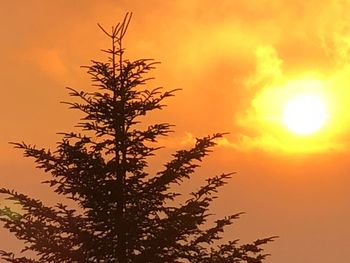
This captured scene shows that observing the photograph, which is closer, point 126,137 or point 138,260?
point 138,260

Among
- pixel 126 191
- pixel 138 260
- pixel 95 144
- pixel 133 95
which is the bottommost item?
pixel 138 260

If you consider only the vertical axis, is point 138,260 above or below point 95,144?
below

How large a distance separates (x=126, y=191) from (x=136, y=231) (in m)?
0.89

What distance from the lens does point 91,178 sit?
1277cm

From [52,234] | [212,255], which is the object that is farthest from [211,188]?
[52,234]

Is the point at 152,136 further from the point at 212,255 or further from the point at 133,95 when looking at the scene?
the point at 212,255

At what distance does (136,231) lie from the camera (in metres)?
12.6

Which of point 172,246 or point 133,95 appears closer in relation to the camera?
point 172,246

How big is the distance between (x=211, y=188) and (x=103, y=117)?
112 inches

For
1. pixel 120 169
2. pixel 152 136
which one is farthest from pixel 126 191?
pixel 152 136

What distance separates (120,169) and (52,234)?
196cm

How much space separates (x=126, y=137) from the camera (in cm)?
1323

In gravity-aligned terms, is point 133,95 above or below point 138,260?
above

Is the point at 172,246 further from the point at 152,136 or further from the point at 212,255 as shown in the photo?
the point at 152,136
